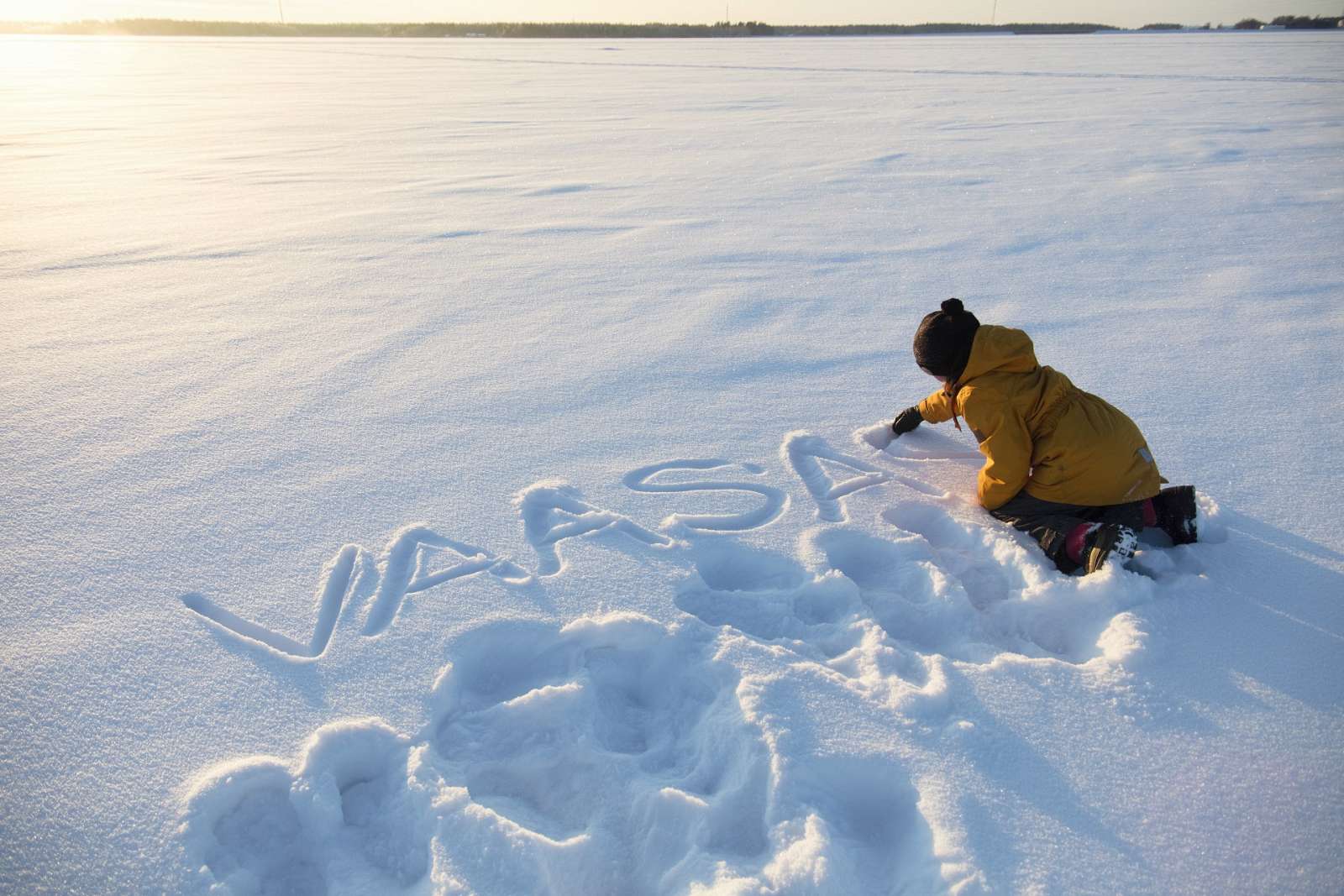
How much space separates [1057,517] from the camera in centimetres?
207

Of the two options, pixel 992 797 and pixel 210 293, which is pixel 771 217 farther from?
pixel 992 797

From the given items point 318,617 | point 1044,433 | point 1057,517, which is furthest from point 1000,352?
point 318,617

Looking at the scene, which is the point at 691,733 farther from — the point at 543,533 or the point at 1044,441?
the point at 1044,441

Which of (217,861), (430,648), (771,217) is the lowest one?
(217,861)

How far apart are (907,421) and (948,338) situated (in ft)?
1.60

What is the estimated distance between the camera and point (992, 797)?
1.39 metres

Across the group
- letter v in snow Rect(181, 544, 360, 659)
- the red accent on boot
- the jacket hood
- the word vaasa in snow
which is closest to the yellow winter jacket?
the jacket hood

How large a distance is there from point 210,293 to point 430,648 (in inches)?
108

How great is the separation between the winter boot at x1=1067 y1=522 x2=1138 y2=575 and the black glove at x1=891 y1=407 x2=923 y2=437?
25.7 inches

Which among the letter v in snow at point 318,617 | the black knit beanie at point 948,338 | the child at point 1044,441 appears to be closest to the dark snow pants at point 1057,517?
the child at point 1044,441

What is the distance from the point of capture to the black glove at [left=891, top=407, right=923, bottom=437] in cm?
250

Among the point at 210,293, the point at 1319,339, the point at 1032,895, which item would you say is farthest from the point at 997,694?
the point at 210,293

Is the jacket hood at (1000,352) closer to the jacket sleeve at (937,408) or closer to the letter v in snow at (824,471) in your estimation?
the jacket sleeve at (937,408)

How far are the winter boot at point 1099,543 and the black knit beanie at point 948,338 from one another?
1.76 ft
